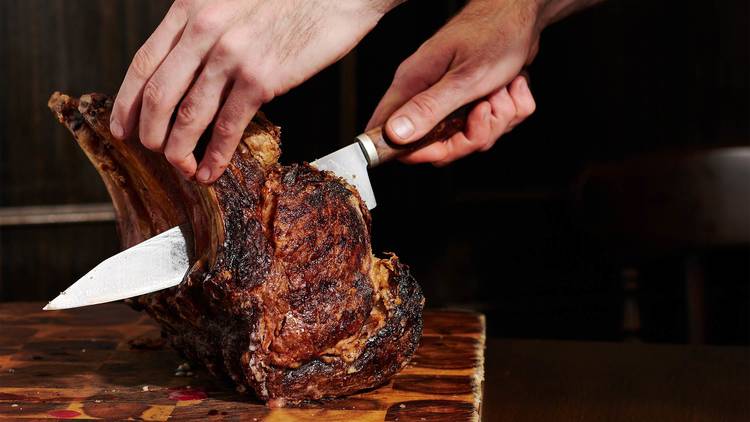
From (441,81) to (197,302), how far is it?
65 centimetres

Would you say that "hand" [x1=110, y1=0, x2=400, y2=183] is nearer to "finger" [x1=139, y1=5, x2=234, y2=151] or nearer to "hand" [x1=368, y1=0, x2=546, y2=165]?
"finger" [x1=139, y1=5, x2=234, y2=151]

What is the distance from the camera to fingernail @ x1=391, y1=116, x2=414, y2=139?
5.67 feet

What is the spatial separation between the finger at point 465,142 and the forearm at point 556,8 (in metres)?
0.26

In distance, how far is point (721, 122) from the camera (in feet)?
14.1

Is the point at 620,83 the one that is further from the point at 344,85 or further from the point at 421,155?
the point at 421,155

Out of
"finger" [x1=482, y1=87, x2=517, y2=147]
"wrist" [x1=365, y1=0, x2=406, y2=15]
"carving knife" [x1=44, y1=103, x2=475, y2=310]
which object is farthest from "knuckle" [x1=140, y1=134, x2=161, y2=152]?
"finger" [x1=482, y1=87, x2=517, y2=147]

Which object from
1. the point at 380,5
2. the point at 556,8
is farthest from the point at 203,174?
the point at 556,8

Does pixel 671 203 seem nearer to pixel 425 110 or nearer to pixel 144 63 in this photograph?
pixel 425 110

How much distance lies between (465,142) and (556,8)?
37 centimetres

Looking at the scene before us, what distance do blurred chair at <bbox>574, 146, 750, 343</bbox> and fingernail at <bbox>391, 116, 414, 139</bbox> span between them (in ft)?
3.91

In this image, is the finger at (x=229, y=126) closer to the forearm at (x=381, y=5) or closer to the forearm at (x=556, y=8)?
the forearm at (x=381, y=5)

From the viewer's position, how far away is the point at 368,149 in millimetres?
1708

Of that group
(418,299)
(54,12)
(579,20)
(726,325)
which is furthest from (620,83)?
(418,299)

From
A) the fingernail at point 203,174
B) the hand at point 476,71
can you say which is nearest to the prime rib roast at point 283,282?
the fingernail at point 203,174
